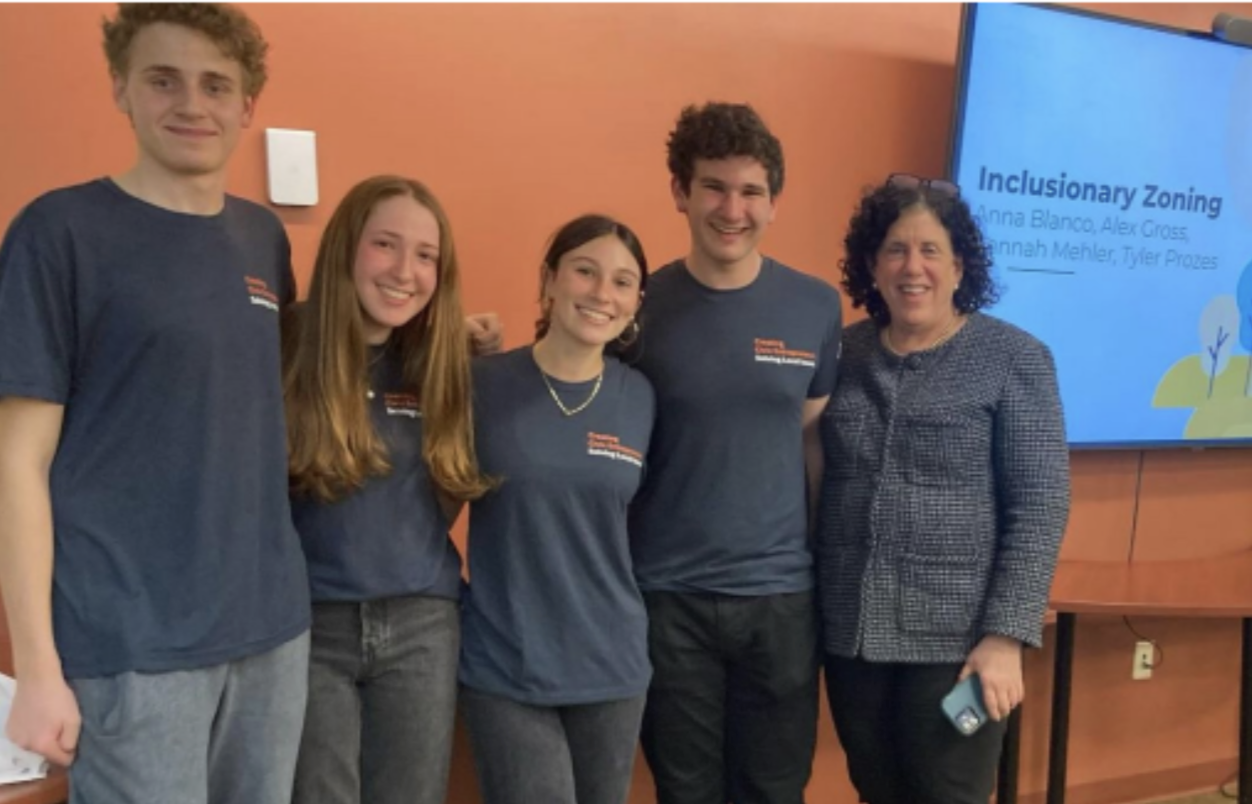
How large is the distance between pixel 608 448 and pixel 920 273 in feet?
2.01

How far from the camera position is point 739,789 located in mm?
1729

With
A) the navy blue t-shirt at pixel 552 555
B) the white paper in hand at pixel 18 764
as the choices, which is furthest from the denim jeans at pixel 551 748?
the white paper in hand at pixel 18 764

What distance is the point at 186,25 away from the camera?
124cm

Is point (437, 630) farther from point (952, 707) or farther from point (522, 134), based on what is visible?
point (522, 134)

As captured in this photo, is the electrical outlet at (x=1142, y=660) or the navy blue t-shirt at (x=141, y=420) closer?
the navy blue t-shirt at (x=141, y=420)

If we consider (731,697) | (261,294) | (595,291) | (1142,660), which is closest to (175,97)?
(261,294)

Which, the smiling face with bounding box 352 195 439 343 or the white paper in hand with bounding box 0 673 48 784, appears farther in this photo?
the smiling face with bounding box 352 195 439 343

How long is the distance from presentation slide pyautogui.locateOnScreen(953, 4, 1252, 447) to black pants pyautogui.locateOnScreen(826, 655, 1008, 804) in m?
1.12

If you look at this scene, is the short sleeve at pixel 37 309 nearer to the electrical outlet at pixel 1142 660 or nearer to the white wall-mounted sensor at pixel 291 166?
the white wall-mounted sensor at pixel 291 166

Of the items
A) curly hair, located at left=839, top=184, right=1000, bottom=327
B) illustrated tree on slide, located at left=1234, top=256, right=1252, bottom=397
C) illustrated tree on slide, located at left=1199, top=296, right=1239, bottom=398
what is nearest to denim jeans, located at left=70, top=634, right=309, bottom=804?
curly hair, located at left=839, top=184, right=1000, bottom=327

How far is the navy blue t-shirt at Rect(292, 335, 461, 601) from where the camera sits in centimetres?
142

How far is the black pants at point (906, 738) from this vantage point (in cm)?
161

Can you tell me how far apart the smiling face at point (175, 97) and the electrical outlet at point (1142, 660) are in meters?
2.79

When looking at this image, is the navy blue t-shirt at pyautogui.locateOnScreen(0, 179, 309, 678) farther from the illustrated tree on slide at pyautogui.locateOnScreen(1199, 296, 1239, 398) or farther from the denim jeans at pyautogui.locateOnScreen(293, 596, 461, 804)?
the illustrated tree on slide at pyautogui.locateOnScreen(1199, 296, 1239, 398)
